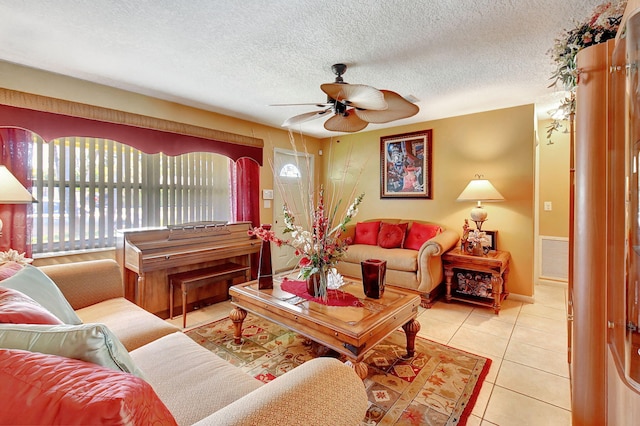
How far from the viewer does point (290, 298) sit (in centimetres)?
215

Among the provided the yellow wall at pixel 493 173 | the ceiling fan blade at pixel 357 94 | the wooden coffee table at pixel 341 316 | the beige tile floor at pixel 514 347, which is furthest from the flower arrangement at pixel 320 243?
the yellow wall at pixel 493 173

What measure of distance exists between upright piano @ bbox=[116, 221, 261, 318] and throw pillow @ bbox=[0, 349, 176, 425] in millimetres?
2289

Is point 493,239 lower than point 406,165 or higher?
lower

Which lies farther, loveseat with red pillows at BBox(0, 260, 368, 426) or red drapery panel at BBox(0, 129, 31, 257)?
red drapery panel at BBox(0, 129, 31, 257)

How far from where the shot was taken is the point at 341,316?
5.96 feet

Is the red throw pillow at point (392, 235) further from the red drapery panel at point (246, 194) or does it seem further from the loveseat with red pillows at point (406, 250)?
the red drapery panel at point (246, 194)

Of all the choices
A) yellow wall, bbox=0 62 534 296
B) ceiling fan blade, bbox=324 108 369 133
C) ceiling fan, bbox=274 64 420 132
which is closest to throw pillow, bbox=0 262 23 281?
yellow wall, bbox=0 62 534 296

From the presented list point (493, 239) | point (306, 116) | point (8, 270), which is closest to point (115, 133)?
point (8, 270)

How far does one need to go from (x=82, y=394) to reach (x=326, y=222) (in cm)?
162

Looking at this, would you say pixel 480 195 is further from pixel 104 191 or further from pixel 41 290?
pixel 104 191

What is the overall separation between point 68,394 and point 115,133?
3.02m

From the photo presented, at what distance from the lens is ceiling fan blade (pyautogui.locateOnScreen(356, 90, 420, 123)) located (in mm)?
1993

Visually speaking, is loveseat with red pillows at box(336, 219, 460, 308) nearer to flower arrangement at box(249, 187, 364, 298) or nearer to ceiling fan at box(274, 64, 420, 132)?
flower arrangement at box(249, 187, 364, 298)

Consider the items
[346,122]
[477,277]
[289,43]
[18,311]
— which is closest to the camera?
[18,311]
